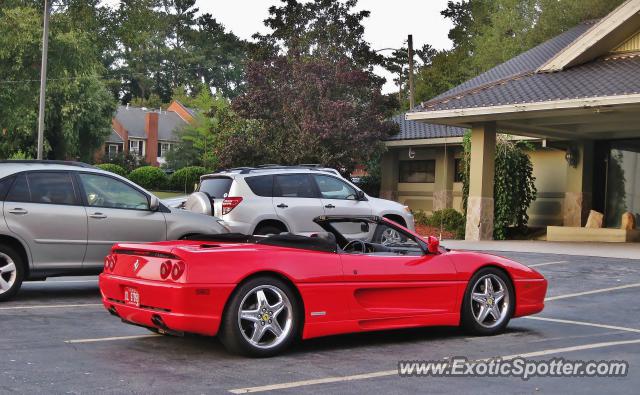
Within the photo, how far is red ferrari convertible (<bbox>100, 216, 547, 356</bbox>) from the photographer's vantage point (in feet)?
22.4

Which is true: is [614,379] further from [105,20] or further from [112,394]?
[105,20]

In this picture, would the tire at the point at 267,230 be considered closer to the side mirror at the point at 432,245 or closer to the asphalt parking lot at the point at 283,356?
the asphalt parking lot at the point at 283,356

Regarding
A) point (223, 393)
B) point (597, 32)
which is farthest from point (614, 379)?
point (597, 32)

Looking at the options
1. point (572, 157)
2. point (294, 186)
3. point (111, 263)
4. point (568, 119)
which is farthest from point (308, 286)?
point (572, 157)

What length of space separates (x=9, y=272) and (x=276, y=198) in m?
5.19

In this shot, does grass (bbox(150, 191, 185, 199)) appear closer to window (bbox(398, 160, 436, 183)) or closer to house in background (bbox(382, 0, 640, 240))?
window (bbox(398, 160, 436, 183))

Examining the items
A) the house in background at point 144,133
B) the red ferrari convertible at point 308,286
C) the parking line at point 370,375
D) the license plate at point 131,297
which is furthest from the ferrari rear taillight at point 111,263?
the house in background at point 144,133

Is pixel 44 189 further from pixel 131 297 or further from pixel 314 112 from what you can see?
pixel 314 112

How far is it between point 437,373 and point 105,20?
20.3m

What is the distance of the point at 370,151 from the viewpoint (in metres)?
32.9

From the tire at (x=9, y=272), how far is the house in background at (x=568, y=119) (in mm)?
13303

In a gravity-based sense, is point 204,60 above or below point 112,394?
above

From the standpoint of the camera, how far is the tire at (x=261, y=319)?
6.84 meters

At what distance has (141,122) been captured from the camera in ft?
276
